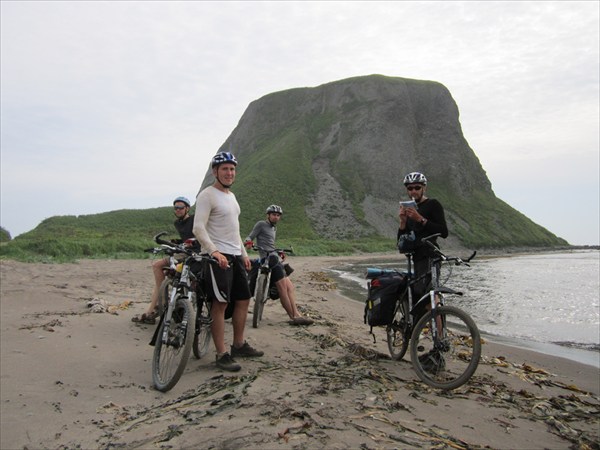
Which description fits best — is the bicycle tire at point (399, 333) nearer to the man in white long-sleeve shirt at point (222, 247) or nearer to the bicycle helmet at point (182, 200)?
the man in white long-sleeve shirt at point (222, 247)

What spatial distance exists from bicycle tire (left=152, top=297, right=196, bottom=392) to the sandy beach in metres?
0.18

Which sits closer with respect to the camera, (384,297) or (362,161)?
(384,297)

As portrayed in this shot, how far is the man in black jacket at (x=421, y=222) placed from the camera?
562cm

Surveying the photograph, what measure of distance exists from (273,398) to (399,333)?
290cm

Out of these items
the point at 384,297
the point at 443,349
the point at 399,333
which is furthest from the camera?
the point at 399,333

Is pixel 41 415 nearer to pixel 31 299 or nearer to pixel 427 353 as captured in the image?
pixel 427 353

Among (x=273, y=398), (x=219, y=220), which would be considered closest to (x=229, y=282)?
(x=219, y=220)

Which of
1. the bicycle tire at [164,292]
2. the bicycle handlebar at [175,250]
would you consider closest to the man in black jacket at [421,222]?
the bicycle handlebar at [175,250]

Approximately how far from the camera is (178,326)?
504cm

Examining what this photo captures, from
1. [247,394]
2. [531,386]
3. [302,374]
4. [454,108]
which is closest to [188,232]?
[302,374]

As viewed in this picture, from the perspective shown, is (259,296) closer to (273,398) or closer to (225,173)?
(225,173)

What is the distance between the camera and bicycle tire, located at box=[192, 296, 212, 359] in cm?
567

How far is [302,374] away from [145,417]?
68.6 inches

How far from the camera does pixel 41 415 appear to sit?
13.8ft
